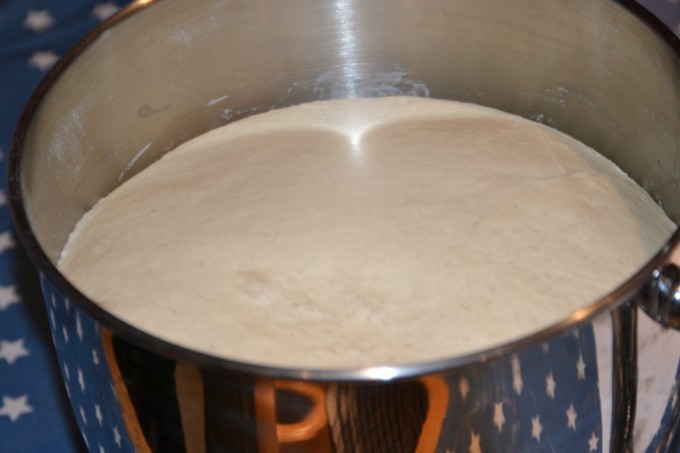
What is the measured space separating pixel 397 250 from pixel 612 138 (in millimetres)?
285

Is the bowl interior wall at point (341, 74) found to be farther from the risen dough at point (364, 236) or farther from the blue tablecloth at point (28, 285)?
the blue tablecloth at point (28, 285)

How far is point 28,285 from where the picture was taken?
1.03 meters

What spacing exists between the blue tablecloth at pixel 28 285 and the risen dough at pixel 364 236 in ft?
0.56

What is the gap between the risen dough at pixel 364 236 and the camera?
2.38 ft

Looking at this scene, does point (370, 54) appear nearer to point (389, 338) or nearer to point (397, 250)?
point (397, 250)

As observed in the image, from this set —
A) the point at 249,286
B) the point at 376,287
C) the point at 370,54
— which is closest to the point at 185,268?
the point at 249,286

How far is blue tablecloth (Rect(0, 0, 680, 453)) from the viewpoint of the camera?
0.92 meters

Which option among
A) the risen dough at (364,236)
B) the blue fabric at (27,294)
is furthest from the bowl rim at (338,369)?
the blue fabric at (27,294)

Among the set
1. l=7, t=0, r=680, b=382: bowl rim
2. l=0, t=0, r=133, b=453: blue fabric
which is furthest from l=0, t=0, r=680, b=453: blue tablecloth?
l=7, t=0, r=680, b=382: bowl rim

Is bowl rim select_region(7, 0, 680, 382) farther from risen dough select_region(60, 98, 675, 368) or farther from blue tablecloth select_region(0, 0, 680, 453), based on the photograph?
blue tablecloth select_region(0, 0, 680, 453)

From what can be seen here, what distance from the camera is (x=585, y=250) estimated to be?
2.61ft

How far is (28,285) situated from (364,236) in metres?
0.42

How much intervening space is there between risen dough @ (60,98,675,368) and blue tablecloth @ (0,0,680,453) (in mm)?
170

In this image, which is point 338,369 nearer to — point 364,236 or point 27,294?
point 364,236
